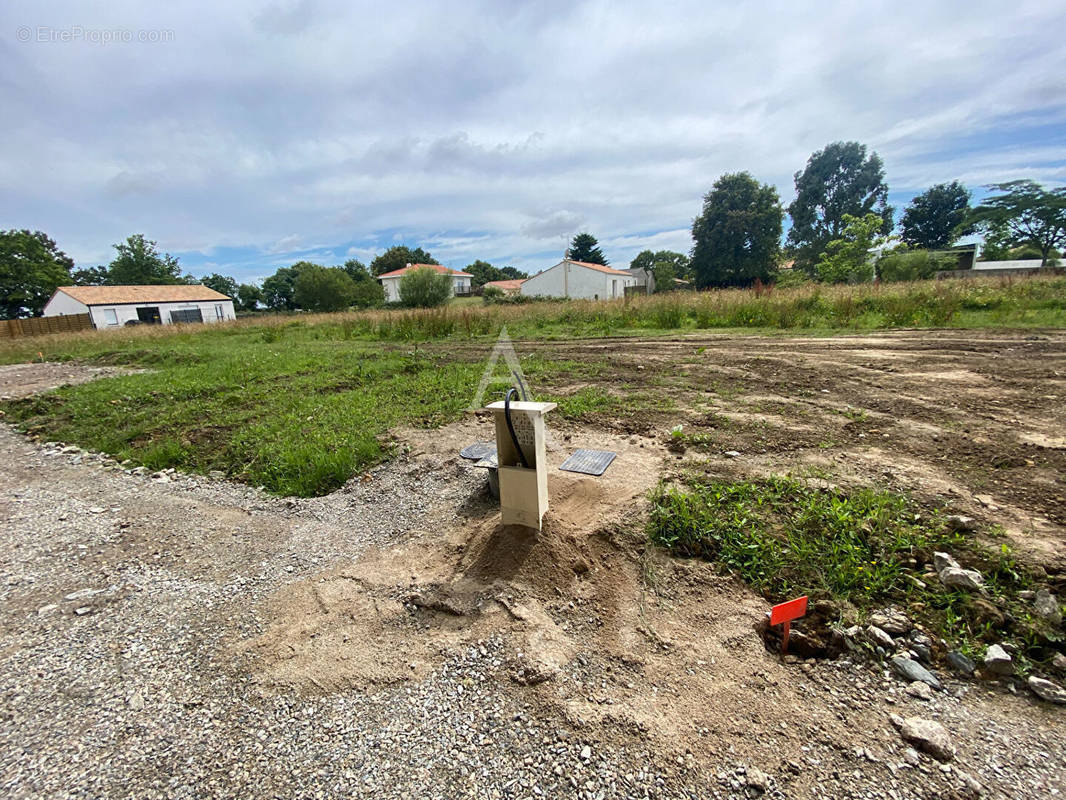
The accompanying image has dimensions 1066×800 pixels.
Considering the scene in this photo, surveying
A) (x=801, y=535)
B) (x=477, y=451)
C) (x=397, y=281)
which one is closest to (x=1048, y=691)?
(x=801, y=535)

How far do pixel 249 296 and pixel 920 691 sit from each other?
6715 centimetres

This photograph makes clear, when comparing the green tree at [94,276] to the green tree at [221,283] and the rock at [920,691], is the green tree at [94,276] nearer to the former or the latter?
the green tree at [221,283]

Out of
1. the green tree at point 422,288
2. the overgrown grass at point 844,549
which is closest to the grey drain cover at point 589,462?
the overgrown grass at point 844,549

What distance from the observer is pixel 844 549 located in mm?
2307

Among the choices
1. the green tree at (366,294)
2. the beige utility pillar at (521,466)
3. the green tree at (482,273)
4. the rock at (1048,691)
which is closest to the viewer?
the rock at (1048,691)

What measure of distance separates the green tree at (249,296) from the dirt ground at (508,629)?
61.3 m

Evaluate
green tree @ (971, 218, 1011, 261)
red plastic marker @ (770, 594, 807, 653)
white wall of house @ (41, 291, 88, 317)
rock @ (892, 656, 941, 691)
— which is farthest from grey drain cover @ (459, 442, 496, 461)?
green tree @ (971, 218, 1011, 261)

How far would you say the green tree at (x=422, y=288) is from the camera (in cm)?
2786

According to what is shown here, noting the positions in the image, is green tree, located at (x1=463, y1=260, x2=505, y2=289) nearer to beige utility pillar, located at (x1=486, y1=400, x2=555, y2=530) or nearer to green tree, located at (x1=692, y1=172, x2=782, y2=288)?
green tree, located at (x1=692, y1=172, x2=782, y2=288)

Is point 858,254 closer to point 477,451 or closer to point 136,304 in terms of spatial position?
point 477,451

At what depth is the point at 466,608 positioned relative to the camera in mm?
2166

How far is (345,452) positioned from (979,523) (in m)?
4.33

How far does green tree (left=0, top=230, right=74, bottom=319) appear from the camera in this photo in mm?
38500

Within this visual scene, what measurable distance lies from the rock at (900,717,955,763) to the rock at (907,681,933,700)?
0.11m
